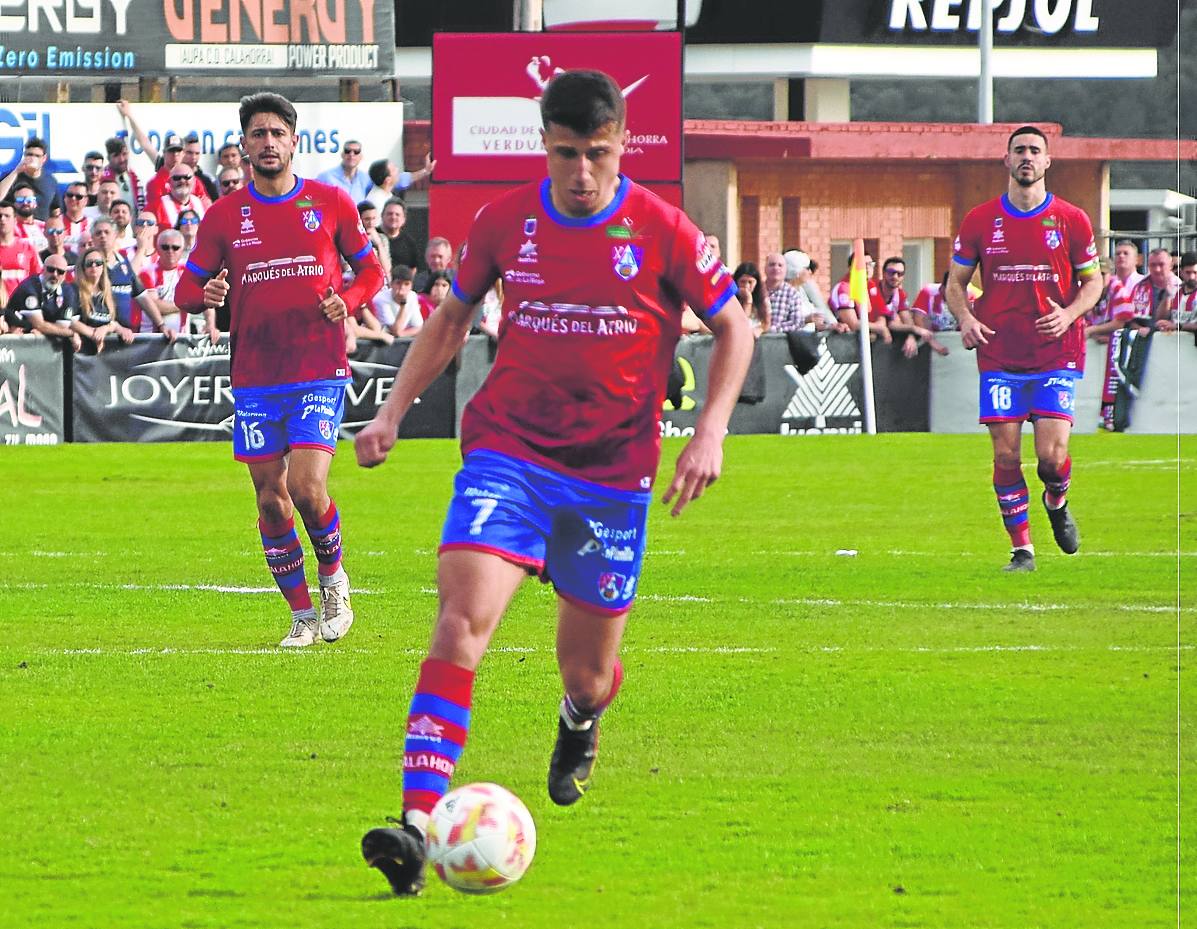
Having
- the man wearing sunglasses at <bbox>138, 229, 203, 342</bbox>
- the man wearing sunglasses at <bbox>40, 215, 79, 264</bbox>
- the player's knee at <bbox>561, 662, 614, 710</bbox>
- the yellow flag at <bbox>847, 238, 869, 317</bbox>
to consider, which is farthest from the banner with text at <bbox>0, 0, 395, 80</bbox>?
the player's knee at <bbox>561, 662, 614, 710</bbox>

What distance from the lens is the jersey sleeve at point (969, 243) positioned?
14422mm

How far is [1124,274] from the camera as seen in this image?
27.4 metres

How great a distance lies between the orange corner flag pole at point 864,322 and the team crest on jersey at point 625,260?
1970cm

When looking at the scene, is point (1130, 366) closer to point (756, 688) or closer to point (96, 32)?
point (96, 32)

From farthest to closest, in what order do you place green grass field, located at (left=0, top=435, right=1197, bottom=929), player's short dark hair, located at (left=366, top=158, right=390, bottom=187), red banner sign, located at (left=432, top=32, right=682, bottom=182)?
1. red banner sign, located at (left=432, top=32, right=682, bottom=182)
2. player's short dark hair, located at (left=366, top=158, right=390, bottom=187)
3. green grass field, located at (left=0, top=435, right=1197, bottom=929)

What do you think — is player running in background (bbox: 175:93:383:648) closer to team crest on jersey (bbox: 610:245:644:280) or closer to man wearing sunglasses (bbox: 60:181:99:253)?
team crest on jersey (bbox: 610:245:644:280)

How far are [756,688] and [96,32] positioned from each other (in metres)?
26.2

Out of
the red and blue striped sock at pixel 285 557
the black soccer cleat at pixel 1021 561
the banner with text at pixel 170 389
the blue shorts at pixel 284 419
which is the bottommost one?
the banner with text at pixel 170 389

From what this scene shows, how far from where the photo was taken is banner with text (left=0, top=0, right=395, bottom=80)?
109 feet

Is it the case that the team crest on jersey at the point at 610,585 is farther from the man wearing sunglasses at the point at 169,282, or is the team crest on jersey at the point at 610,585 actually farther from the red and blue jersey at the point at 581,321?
the man wearing sunglasses at the point at 169,282

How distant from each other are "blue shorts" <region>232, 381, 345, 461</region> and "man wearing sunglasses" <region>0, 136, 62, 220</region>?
54.1 ft

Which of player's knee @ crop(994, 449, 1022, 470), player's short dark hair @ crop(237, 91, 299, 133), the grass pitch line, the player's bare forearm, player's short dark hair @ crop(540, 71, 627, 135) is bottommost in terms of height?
the grass pitch line

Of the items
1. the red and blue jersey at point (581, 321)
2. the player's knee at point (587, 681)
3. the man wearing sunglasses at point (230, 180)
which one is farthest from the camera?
the man wearing sunglasses at point (230, 180)

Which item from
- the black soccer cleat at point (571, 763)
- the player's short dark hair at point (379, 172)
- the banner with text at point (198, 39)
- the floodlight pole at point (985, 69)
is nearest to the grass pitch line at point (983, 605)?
the black soccer cleat at point (571, 763)
